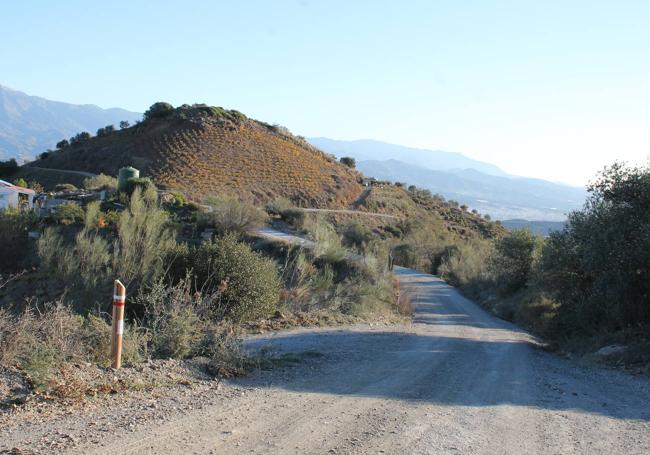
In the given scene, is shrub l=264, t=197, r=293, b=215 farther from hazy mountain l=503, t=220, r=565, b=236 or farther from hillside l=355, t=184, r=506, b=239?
hillside l=355, t=184, r=506, b=239

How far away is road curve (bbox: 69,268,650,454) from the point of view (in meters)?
6.36

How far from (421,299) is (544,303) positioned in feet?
22.0

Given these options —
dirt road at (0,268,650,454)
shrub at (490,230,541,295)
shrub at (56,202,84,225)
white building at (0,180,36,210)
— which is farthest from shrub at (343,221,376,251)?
dirt road at (0,268,650,454)

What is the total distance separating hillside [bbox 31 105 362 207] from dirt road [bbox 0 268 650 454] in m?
48.2

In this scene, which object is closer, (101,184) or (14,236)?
(14,236)

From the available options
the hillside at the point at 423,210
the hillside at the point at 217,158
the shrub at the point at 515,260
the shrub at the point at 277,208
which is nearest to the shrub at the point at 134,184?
the shrub at the point at 277,208

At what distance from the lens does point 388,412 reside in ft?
25.2

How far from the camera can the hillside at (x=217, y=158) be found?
6600 cm

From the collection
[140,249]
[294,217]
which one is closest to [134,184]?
[294,217]

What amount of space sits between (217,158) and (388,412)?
65.7 meters

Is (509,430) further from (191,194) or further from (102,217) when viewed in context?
(191,194)

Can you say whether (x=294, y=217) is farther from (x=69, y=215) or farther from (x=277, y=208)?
(x=69, y=215)

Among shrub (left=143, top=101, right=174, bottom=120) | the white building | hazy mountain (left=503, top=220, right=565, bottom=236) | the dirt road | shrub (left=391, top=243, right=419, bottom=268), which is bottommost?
shrub (left=391, top=243, right=419, bottom=268)

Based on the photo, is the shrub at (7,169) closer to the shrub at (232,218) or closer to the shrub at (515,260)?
the shrub at (232,218)
